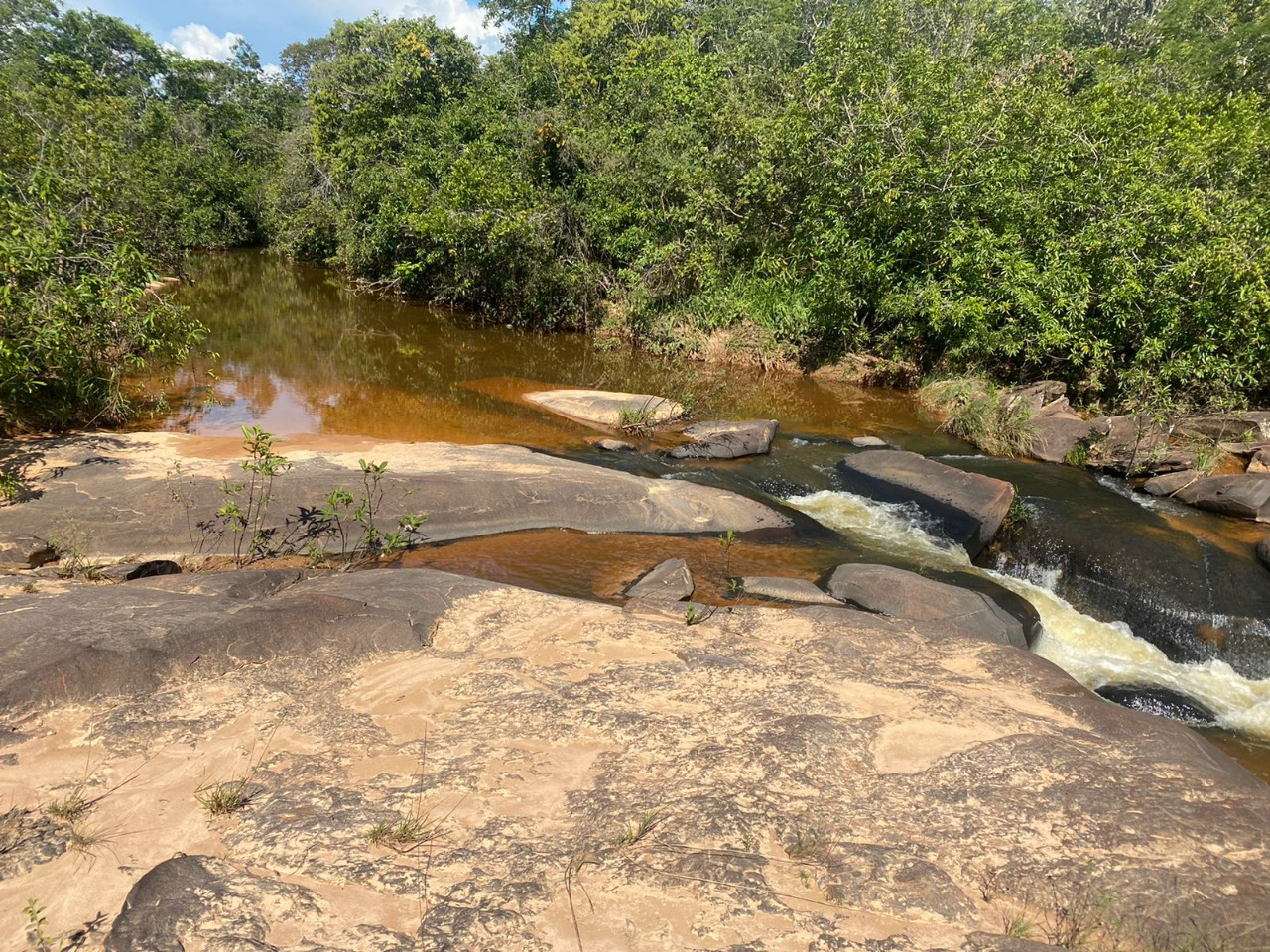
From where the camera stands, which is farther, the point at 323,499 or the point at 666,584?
the point at 323,499

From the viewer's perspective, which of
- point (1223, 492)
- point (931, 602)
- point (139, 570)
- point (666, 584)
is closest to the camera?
point (139, 570)

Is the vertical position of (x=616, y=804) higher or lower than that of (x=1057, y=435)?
lower

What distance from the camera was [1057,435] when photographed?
39.9 feet

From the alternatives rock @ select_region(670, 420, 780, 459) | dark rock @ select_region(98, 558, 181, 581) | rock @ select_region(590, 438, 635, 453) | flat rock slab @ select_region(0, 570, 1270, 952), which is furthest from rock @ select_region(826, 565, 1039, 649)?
dark rock @ select_region(98, 558, 181, 581)

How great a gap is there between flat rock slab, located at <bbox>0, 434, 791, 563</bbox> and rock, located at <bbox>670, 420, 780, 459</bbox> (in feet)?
6.02

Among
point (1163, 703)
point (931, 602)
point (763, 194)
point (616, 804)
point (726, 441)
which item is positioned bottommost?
point (1163, 703)

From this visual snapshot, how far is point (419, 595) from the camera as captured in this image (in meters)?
6.23

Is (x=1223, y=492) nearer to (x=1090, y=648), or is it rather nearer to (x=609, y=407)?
(x=1090, y=648)

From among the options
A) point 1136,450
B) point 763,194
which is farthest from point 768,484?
point 763,194

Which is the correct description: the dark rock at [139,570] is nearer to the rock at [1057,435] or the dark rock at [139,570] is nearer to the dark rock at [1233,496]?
the rock at [1057,435]

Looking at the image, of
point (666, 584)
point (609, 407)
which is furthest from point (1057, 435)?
point (666, 584)

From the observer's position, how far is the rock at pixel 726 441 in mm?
11719

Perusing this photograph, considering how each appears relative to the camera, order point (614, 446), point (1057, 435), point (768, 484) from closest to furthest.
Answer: point (768, 484)
point (614, 446)
point (1057, 435)

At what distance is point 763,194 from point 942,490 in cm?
1104
